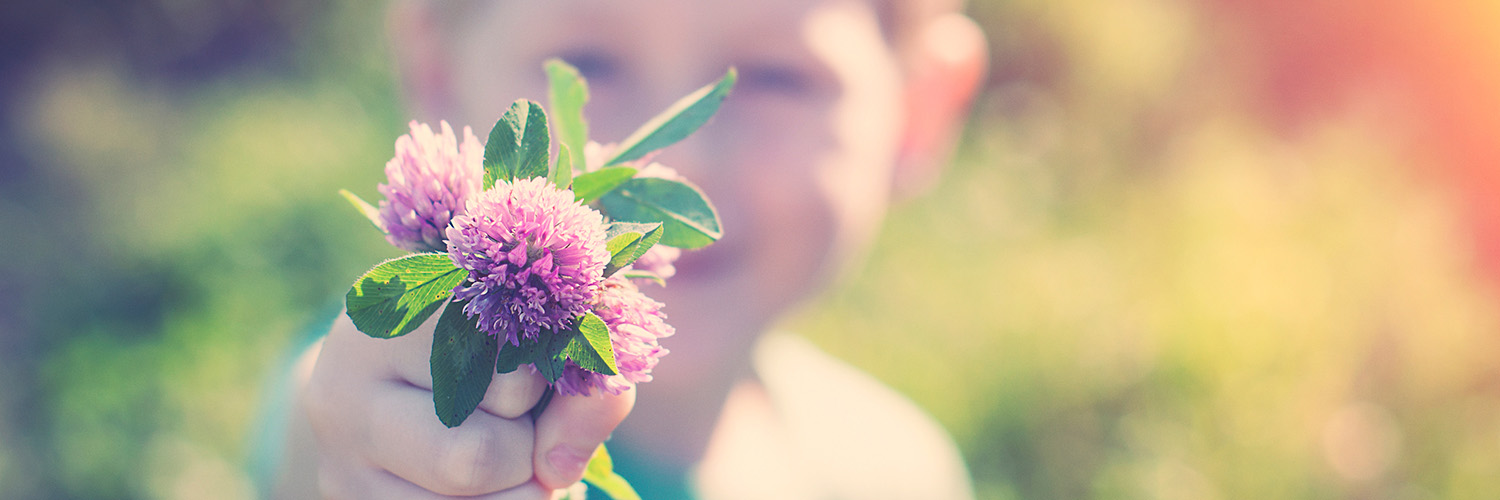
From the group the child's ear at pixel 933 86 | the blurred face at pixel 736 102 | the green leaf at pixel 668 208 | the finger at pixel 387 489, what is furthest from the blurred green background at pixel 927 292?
the green leaf at pixel 668 208

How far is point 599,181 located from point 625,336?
7cm

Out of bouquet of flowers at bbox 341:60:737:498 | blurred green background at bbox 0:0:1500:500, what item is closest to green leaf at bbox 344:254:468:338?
bouquet of flowers at bbox 341:60:737:498

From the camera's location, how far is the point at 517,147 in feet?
1.09

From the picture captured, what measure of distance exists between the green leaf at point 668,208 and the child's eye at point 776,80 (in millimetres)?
387

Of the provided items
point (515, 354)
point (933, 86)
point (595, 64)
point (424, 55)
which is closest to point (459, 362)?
point (515, 354)

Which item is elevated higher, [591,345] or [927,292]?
[591,345]

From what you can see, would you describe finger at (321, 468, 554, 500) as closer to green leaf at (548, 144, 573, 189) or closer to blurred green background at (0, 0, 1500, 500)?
green leaf at (548, 144, 573, 189)

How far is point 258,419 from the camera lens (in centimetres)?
80

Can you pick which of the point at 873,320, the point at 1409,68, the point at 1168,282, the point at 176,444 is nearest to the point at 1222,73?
the point at 1409,68

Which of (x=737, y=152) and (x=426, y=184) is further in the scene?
(x=737, y=152)

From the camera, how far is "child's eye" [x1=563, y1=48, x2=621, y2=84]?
2.27ft

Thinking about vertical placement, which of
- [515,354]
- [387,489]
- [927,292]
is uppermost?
[515,354]

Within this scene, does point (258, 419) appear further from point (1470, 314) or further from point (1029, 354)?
point (1470, 314)

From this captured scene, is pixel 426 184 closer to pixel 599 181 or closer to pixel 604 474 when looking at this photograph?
pixel 599 181
